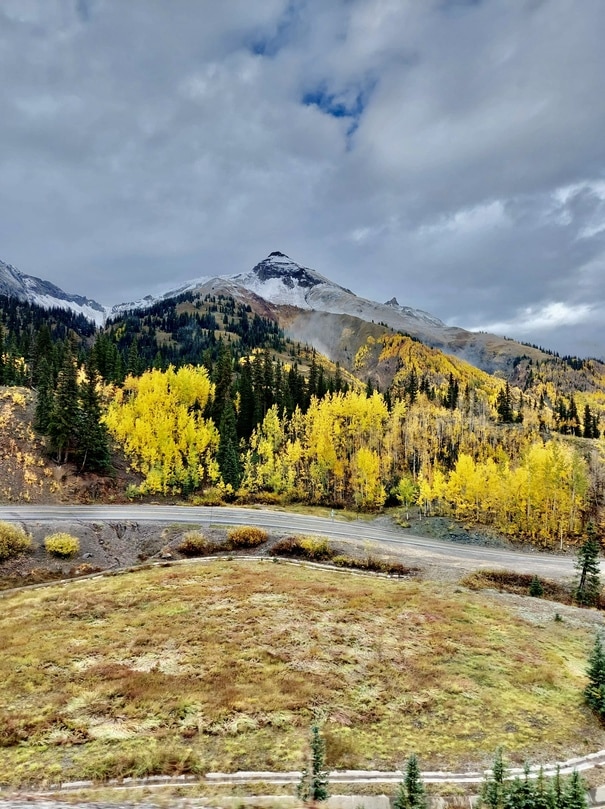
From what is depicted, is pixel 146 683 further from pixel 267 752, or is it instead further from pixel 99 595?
pixel 99 595

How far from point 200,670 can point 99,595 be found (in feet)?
43.1

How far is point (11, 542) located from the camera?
34.7m

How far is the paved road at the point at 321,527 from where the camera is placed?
42.1 metres

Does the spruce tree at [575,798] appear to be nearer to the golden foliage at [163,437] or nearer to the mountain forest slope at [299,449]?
the mountain forest slope at [299,449]

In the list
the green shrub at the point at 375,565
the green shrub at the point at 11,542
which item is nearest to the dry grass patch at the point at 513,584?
the green shrub at the point at 375,565

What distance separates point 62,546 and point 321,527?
83.2ft

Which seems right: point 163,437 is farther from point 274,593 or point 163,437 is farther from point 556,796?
point 556,796

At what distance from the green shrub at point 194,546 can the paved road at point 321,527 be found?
178 inches

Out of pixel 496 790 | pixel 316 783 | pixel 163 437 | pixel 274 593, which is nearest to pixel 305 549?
pixel 274 593

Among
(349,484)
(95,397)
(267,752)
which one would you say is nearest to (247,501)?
(349,484)

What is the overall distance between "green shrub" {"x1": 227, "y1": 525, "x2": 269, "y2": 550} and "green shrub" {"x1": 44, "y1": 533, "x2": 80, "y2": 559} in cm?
1341

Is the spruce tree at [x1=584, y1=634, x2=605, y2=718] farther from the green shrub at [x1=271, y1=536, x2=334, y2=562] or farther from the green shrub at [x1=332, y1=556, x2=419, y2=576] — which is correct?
the green shrub at [x1=271, y1=536, x2=334, y2=562]

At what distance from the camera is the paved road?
4206 centimetres

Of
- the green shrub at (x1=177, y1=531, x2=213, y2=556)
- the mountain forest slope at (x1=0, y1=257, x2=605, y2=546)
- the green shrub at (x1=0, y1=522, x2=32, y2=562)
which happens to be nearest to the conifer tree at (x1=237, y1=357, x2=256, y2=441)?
the mountain forest slope at (x1=0, y1=257, x2=605, y2=546)
